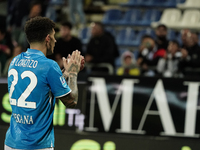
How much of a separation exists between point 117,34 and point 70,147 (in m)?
6.22

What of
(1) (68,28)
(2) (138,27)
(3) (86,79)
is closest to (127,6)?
(2) (138,27)

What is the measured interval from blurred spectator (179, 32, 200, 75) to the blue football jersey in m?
4.52

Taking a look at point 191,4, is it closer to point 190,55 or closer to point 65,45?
point 190,55

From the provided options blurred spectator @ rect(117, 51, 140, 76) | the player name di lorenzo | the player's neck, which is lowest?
the player name di lorenzo

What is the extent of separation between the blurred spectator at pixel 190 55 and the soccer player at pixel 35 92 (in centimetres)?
446

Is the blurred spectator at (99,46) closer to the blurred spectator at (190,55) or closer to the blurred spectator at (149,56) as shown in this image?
the blurred spectator at (149,56)

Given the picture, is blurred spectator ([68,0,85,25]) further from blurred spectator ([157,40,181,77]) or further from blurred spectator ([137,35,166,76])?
blurred spectator ([157,40,181,77])

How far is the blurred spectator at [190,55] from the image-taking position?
7.20 m

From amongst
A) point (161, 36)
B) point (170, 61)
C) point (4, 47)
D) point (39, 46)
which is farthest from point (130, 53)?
point (39, 46)

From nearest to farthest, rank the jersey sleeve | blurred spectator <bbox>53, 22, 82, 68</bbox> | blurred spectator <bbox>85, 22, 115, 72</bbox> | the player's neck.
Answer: the jersey sleeve → the player's neck → blurred spectator <bbox>53, 22, 82, 68</bbox> → blurred spectator <bbox>85, 22, 115, 72</bbox>

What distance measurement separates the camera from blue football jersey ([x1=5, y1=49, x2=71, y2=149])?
9.81 feet

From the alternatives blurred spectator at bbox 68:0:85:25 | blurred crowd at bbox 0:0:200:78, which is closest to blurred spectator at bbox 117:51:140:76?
blurred crowd at bbox 0:0:200:78

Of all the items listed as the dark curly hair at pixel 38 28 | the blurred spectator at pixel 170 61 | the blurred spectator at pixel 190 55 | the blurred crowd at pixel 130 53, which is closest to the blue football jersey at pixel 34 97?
the dark curly hair at pixel 38 28

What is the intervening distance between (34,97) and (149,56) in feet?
17.1
